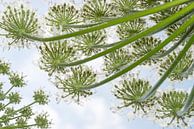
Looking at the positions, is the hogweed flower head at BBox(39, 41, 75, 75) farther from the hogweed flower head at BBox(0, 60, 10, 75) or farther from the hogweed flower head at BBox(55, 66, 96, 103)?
the hogweed flower head at BBox(0, 60, 10, 75)

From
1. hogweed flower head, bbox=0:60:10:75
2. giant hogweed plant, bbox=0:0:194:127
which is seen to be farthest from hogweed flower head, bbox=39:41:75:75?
hogweed flower head, bbox=0:60:10:75

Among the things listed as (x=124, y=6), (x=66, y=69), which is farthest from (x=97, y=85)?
(x=124, y=6)

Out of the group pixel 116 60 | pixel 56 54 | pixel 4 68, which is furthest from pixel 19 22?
pixel 4 68

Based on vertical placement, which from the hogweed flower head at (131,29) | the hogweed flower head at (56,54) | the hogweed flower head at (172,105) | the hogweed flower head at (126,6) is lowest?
the hogweed flower head at (172,105)

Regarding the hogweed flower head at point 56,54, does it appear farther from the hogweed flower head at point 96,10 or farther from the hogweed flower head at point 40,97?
the hogweed flower head at point 40,97

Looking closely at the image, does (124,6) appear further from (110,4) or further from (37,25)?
(37,25)

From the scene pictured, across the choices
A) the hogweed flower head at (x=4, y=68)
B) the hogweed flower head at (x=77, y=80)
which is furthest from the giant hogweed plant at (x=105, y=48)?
the hogweed flower head at (x=4, y=68)

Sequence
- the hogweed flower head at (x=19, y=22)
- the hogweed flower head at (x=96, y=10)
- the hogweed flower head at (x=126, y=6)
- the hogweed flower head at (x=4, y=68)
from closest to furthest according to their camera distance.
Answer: the hogweed flower head at (x=19, y=22) → the hogweed flower head at (x=126, y=6) → the hogweed flower head at (x=96, y=10) → the hogweed flower head at (x=4, y=68)
